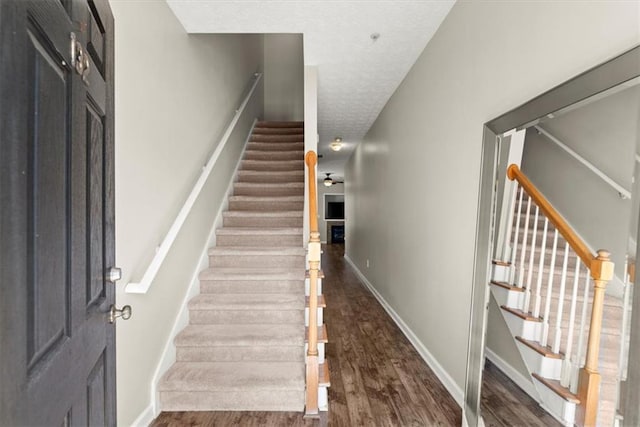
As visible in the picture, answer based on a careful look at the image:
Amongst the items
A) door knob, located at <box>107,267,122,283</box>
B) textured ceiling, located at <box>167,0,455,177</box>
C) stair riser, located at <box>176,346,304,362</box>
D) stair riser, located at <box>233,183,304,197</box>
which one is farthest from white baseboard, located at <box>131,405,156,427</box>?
textured ceiling, located at <box>167,0,455,177</box>

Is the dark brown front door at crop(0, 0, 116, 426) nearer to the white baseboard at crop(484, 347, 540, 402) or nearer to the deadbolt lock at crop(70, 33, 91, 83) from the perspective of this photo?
the deadbolt lock at crop(70, 33, 91, 83)

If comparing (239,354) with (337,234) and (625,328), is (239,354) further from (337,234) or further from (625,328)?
(337,234)

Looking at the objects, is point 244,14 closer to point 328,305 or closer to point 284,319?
point 284,319

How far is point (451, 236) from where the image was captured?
210 cm

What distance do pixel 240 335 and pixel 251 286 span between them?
447 mm

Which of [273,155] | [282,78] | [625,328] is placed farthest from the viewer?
[282,78]

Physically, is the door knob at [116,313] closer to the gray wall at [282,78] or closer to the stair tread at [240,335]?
the stair tread at [240,335]

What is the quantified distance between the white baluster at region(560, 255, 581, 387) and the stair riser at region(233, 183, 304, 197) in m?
2.98

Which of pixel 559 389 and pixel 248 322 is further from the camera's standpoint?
pixel 248 322

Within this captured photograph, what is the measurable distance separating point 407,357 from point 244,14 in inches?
119

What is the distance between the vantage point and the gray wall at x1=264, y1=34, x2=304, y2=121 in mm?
6223

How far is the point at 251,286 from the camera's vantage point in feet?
8.48

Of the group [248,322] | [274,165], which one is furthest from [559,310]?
[274,165]

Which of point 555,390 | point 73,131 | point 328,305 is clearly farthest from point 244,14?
point 328,305
